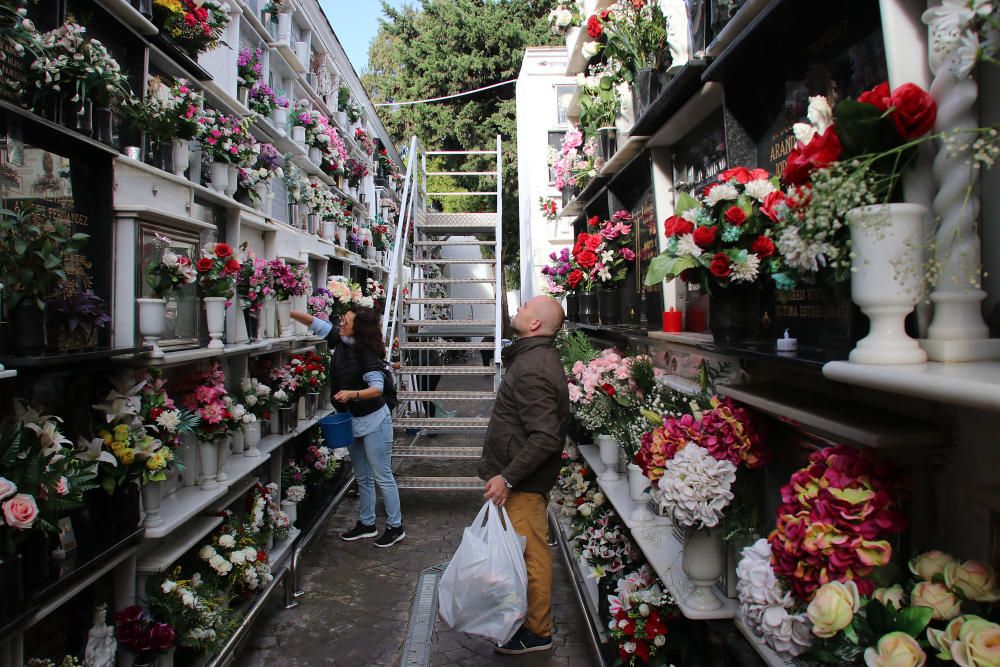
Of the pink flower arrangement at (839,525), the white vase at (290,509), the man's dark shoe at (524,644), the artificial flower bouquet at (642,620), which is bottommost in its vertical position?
the man's dark shoe at (524,644)

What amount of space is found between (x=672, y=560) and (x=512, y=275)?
71.4 feet

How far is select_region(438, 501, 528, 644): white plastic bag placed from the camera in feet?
11.5

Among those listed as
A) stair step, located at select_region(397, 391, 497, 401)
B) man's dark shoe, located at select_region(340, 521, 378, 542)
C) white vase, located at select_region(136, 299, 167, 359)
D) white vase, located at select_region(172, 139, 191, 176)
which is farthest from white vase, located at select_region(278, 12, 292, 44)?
man's dark shoe, located at select_region(340, 521, 378, 542)

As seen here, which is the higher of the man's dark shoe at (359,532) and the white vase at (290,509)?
the white vase at (290,509)

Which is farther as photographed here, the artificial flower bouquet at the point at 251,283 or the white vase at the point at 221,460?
the artificial flower bouquet at the point at 251,283

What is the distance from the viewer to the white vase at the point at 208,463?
379 cm

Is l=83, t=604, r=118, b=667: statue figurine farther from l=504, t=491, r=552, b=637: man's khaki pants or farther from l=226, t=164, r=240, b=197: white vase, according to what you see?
l=226, t=164, r=240, b=197: white vase

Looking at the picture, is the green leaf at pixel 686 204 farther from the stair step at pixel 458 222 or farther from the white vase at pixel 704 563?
the stair step at pixel 458 222

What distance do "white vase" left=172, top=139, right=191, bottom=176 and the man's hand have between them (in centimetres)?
247

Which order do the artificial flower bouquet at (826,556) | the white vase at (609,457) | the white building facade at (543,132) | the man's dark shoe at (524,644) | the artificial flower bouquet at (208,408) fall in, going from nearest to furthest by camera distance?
the artificial flower bouquet at (826,556) < the artificial flower bouquet at (208,408) < the man's dark shoe at (524,644) < the white vase at (609,457) < the white building facade at (543,132)

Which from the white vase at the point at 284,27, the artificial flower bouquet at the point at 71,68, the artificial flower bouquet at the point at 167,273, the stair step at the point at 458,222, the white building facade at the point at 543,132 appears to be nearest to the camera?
the artificial flower bouquet at the point at 71,68

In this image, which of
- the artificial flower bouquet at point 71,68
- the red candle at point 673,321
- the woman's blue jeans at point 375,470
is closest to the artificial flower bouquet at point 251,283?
the woman's blue jeans at point 375,470

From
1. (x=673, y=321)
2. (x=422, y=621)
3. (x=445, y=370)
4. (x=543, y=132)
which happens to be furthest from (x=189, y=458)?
(x=543, y=132)

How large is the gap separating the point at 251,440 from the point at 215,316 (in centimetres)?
115
